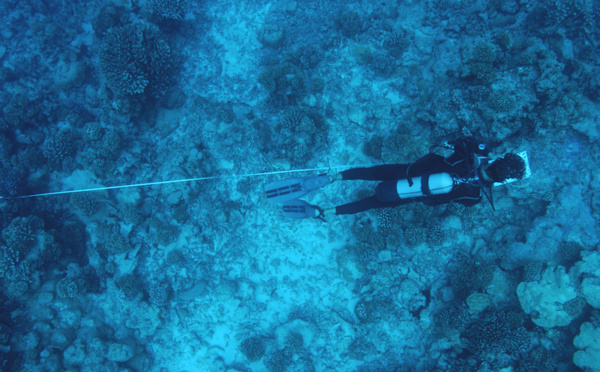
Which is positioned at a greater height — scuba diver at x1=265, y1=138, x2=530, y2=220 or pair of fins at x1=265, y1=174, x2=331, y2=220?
scuba diver at x1=265, y1=138, x2=530, y2=220

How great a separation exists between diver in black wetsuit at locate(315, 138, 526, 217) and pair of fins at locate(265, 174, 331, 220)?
1.12 meters

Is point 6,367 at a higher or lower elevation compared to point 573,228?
lower

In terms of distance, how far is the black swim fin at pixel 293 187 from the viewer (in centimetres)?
582

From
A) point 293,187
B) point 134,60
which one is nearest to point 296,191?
point 293,187

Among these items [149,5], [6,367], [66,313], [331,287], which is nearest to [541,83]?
[331,287]

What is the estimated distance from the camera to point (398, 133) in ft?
21.6

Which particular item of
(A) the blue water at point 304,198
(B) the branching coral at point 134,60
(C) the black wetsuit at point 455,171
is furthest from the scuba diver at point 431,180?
(B) the branching coral at point 134,60

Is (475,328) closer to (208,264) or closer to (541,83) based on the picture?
(541,83)

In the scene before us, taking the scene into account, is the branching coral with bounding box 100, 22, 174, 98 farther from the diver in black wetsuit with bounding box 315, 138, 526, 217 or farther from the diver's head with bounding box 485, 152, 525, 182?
the diver's head with bounding box 485, 152, 525, 182

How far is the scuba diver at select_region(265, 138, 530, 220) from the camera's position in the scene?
14.2 feet

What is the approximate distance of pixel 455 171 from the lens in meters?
4.73

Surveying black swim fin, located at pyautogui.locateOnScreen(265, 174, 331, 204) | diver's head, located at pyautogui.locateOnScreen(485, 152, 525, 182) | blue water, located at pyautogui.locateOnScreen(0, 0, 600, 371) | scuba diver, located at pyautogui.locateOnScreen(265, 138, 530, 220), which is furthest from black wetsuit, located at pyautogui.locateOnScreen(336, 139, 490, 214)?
blue water, located at pyautogui.locateOnScreen(0, 0, 600, 371)

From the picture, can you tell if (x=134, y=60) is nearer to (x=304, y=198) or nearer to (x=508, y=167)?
(x=304, y=198)

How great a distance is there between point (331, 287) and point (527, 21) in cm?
755
